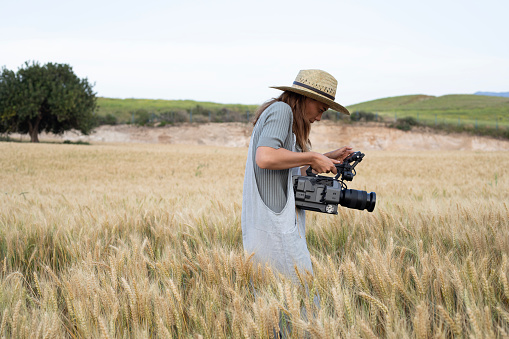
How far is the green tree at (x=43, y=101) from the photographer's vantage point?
108 ft

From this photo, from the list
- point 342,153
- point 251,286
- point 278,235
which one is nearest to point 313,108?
point 342,153

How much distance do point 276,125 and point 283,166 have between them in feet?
0.78

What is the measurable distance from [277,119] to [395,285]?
1.07 meters

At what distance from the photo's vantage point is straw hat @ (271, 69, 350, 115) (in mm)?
2354

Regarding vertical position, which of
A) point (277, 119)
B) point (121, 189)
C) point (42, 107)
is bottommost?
point (121, 189)

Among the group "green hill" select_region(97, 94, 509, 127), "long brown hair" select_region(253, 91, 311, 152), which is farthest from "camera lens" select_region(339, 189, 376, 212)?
"green hill" select_region(97, 94, 509, 127)

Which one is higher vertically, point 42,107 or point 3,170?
point 42,107

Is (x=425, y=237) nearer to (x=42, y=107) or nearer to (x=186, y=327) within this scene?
(x=186, y=327)

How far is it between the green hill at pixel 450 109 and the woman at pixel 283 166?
4780 cm

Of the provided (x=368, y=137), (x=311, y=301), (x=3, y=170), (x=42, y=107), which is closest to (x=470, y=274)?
(x=311, y=301)

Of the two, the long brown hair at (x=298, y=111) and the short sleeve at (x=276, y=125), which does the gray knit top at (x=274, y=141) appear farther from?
the long brown hair at (x=298, y=111)

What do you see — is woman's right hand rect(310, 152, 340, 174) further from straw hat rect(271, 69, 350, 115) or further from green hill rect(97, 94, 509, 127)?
green hill rect(97, 94, 509, 127)

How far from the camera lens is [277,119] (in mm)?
2266

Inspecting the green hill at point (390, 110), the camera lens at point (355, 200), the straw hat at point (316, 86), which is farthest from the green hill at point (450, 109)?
the camera lens at point (355, 200)
